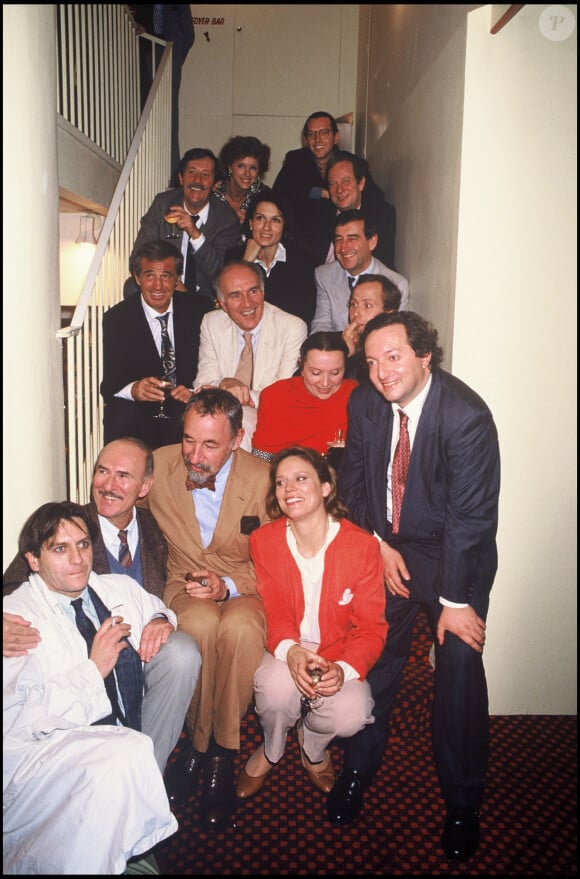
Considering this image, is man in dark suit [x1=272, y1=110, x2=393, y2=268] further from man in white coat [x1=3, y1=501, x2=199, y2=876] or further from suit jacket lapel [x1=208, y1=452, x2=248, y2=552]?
man in white coat [x1=3, y1=501, x2=199, y2=876]

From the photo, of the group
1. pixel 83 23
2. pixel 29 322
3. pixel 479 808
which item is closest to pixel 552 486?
pixel 479 808

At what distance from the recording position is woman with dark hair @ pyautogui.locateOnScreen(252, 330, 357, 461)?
120 inches

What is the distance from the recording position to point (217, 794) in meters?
2.16

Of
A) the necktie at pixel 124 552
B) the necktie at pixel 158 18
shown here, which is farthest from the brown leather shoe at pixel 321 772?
the necktie at pixel 158 18

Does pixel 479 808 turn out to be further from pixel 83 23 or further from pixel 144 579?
pixel 83 23

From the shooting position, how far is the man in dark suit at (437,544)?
2.10 m

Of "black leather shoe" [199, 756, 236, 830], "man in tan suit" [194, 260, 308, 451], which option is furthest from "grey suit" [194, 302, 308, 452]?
"black leather shoe" [199, 756, 236, 830]

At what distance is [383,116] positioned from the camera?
15.1ft

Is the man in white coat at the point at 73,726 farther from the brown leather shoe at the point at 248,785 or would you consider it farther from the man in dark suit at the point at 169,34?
the man in dark suit at the point at 169,34

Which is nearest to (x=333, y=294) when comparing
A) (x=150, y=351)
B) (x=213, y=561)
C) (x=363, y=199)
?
(x=363, y=199)

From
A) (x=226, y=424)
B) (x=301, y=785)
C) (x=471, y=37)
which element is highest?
(x=471, y=37)

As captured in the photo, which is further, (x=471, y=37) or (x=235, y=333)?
(x=235, y=333)

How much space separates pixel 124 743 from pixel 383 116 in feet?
14.0

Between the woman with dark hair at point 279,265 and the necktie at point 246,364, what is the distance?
46cm
